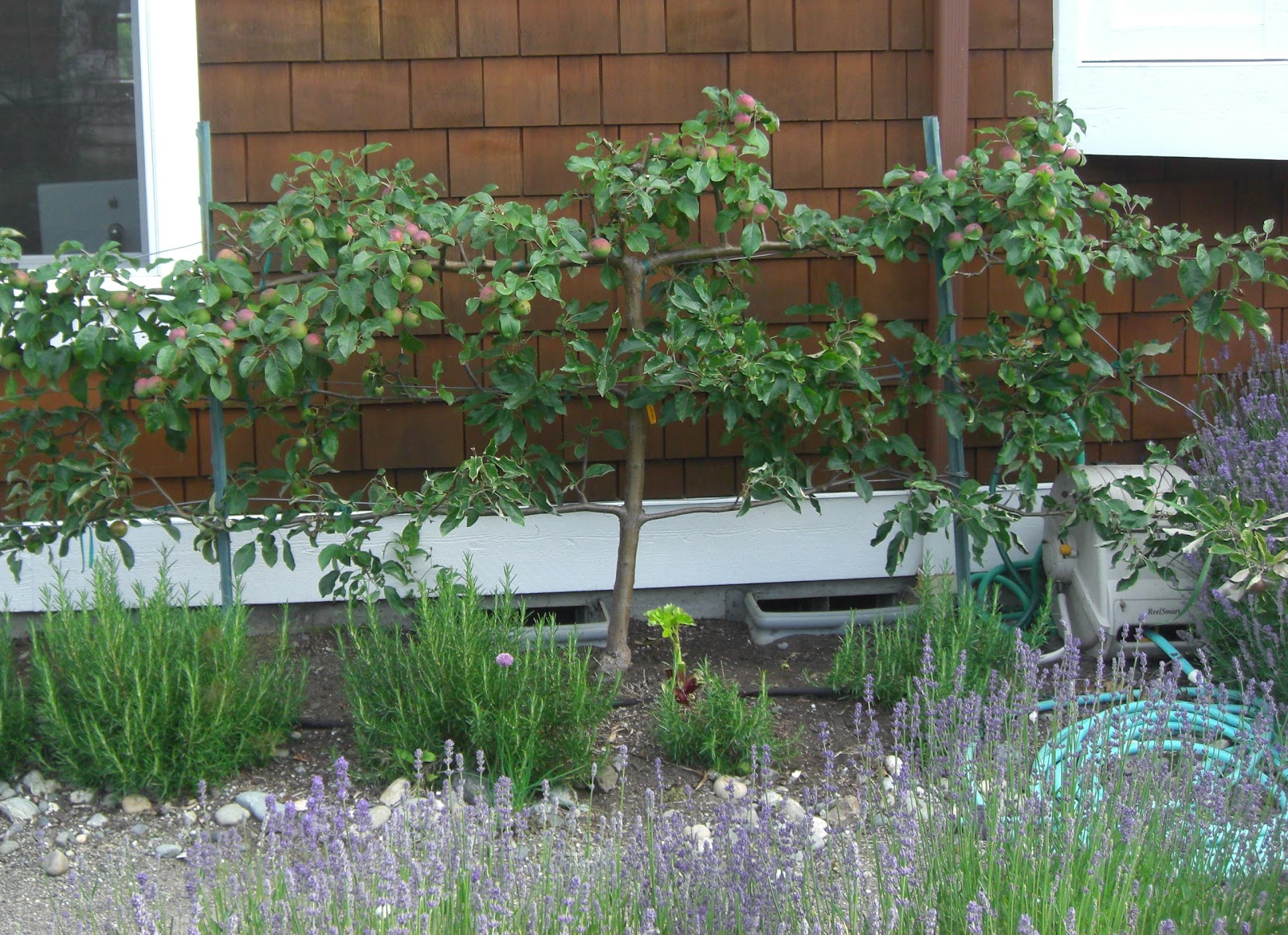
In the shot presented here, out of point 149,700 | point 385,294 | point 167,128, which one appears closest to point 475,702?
point 149,700

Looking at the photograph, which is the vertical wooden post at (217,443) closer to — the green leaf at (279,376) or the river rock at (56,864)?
the green leaf at (279,376)

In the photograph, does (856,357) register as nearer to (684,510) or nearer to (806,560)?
(684,510)

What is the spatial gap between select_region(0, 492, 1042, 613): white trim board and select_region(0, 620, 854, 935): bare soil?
0.19m

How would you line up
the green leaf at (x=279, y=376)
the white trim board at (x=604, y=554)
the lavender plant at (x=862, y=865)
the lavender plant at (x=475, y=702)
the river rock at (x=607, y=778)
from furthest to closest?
the white trim board at (x=604, y=554)
the green leaf at (x=279, y=376)
the river rock at (x=607, y=778)
the lavender plant at (x=475, y=702)
the lavender plant at (x=862, y=865)

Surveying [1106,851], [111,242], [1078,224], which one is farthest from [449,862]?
[1078,224]

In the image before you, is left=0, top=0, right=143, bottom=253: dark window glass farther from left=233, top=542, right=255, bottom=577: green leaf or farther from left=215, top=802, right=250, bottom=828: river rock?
left=215, top=802, right=250, bottom=828: river rock

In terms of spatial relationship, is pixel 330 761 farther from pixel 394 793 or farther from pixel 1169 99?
pixel 1169 99

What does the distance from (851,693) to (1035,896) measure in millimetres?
1623

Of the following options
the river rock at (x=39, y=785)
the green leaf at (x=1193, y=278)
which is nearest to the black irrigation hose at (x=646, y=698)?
the river rock at (x=39, y=785)

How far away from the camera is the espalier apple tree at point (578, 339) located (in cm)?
302

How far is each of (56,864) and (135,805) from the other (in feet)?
0.76

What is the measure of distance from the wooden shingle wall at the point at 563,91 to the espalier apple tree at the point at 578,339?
155 mm

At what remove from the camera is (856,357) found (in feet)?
10.6

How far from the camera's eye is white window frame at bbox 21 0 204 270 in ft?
11.9
